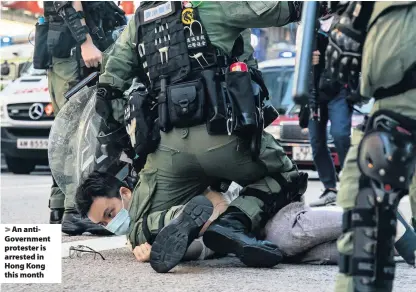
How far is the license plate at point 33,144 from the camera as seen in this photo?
12.4m

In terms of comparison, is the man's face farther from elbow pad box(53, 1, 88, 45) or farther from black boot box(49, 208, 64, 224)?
elbow pad box(53, 1, 88, 45)

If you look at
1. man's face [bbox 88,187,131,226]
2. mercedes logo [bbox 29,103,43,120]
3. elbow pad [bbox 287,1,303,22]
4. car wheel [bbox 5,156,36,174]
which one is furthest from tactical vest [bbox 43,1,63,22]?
car wheel [bbox 5,156,36,174]

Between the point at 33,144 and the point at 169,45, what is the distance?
7.64 m

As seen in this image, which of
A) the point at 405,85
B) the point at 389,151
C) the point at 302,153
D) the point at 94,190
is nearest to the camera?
A: the point at 389,151

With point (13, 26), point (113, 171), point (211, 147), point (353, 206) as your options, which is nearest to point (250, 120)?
point (211, 147)

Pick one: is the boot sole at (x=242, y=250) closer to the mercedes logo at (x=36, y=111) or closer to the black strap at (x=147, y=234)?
the black strap at (x=147, y=234)

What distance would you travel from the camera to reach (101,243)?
604 cm

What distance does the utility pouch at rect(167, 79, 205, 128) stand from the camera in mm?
4988

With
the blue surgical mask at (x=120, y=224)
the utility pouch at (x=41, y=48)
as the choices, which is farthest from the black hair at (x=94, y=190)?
the utility pouch at (x=41, y=48)

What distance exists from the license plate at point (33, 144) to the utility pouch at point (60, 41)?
583cm

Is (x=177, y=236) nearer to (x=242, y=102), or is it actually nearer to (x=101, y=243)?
(x=242, y=102)

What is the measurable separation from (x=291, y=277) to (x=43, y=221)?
115 inches

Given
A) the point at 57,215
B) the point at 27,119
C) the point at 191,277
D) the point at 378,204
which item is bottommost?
the point at 27,119

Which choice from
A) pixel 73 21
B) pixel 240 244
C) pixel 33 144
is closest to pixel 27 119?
pixel 33 144
